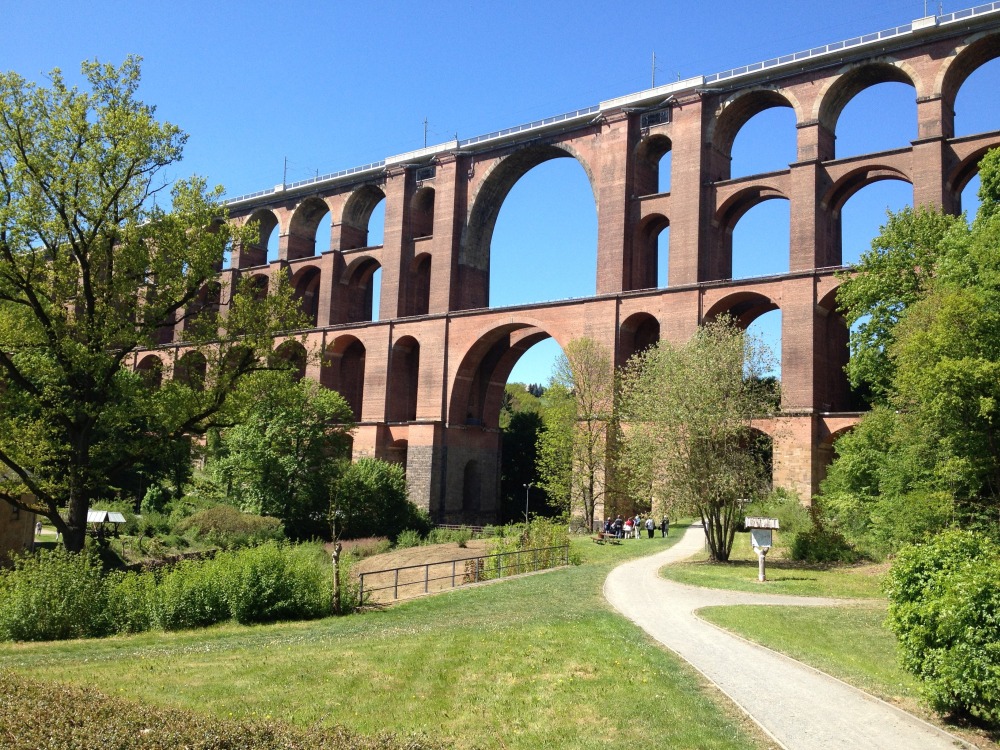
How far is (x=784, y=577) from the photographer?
20.4m

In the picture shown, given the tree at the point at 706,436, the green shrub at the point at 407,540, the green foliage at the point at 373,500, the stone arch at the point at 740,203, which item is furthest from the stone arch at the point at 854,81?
the green shrub at the point at 407,540

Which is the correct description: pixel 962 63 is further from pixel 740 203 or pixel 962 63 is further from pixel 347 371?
pixel 347 371

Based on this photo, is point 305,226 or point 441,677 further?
point 305,226

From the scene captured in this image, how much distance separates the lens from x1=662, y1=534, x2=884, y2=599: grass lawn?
59.7 feet

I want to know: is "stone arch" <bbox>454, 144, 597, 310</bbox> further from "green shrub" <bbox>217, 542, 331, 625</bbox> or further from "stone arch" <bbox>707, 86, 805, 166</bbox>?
"green shrub" <bbox>217, 542, 331, 625</bbox>

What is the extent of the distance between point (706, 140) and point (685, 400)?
60.0 feet

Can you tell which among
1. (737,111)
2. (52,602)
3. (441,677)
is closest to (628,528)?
(737,111)

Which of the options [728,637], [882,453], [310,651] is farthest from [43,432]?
[882,453]

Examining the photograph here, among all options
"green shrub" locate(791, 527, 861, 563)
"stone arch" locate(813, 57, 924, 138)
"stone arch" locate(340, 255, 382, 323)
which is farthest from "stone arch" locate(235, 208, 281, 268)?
"green shrub" locate(791, 527, 861, 563)

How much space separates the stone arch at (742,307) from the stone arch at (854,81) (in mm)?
7669

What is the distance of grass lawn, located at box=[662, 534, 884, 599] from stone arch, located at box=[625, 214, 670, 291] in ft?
58.4

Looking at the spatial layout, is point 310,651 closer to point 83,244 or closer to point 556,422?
point 83,244

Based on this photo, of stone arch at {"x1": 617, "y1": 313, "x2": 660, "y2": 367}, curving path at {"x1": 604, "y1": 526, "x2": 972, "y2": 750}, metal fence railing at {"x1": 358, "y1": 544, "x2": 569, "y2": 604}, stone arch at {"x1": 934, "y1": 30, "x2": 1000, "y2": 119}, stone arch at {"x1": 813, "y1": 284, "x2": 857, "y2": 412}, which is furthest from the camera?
stone arch at {"x1": 617, "y1": 313, "x2": 660, "y2": 367}

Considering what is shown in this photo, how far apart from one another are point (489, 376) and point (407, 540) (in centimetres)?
1369
